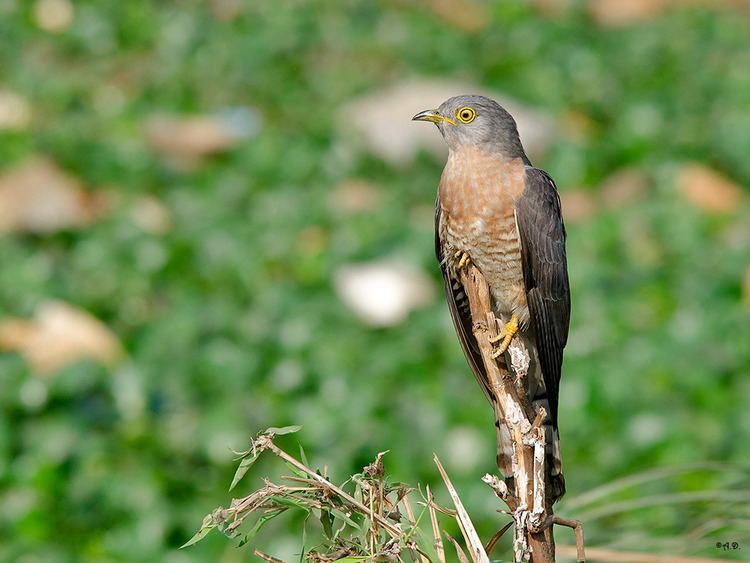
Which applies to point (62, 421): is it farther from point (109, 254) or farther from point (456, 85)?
point (456, 85)

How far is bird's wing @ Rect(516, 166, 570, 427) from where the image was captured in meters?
3.79

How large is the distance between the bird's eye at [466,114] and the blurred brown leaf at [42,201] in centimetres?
473

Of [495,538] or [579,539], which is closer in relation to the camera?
[579,539]

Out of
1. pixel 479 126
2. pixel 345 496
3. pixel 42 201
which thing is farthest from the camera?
pixel 42 201

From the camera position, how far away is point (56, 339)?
6.81 metres

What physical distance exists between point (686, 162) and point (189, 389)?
4.99m

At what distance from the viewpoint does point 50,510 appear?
5.73 m

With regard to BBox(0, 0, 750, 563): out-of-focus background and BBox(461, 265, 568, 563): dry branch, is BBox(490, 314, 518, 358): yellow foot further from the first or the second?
BBox(0, 0, 750, 563): out-of-focus background

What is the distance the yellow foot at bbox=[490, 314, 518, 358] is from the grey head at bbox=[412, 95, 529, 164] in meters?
0.63

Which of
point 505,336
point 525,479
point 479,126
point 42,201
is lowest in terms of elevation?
point 525,479

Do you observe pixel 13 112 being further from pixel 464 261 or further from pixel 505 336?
pixel 505 336

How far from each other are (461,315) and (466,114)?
0.76 metres

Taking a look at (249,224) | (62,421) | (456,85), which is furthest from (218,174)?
(62,421)

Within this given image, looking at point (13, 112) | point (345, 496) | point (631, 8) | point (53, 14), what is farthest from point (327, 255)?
point (631, 8)
